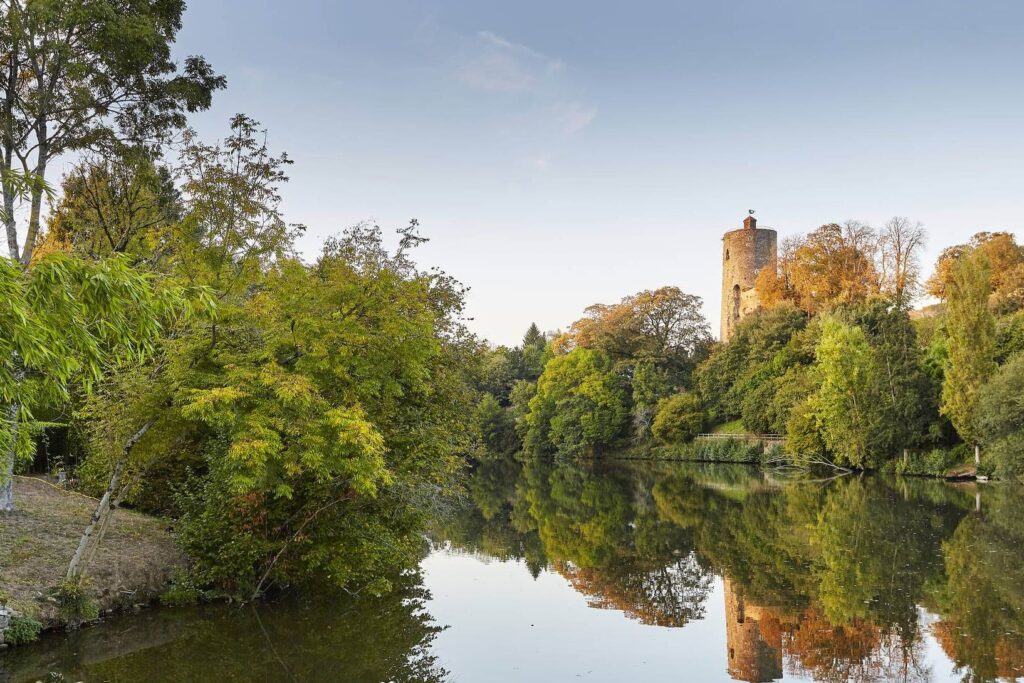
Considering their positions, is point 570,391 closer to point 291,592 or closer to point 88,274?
point 291,592

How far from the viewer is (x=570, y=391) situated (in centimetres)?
5503

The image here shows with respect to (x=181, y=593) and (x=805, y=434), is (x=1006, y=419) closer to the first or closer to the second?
(x=805, y=434)

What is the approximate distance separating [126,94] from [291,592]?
9.52 meters

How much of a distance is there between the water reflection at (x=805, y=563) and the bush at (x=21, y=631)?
25.4 ft

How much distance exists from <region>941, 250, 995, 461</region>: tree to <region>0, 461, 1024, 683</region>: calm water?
457 inches

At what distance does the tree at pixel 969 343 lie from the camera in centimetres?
3025

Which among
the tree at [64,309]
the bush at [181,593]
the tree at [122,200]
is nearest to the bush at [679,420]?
the tree at [122,200]

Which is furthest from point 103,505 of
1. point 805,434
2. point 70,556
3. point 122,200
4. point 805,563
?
point 805,434

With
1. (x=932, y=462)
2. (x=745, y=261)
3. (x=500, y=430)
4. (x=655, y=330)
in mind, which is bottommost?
(x=500, y=430)

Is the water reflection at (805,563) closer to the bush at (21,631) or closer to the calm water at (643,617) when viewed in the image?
the calm water at (643,617)

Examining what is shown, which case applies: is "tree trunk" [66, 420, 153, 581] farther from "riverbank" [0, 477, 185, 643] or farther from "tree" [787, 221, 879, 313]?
"tree" [787, 221, 879, 313]

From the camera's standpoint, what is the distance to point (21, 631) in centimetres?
855

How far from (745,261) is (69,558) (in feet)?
182

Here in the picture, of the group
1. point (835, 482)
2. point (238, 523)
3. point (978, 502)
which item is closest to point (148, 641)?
point (238, 523)
